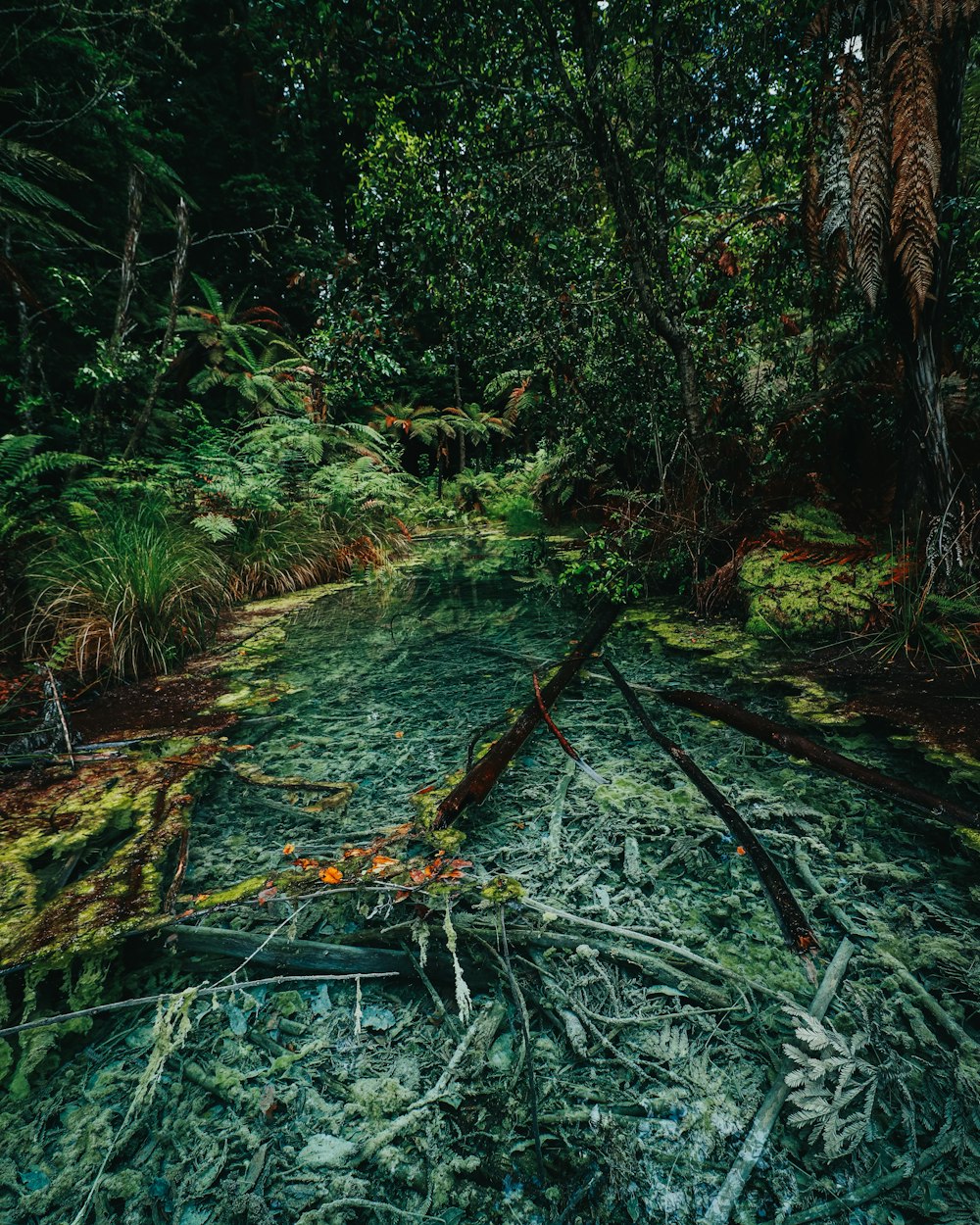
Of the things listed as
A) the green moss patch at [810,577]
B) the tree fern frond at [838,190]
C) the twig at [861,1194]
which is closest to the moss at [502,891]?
the twig at [861,1194]

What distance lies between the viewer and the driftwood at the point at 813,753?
4.93ft

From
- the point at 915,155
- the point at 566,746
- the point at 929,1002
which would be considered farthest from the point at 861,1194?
the point at 915,155

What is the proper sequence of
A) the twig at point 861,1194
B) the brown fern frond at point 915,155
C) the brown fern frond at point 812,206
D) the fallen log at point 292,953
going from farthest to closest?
the brown fern frond at point 812,206 → the brown fern frond at point 915,155 → the fallen log at point 292,953 → the twig at point 861,1194

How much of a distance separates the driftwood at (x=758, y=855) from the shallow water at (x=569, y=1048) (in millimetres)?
34

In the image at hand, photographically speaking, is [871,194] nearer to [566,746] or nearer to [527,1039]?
[566,746]

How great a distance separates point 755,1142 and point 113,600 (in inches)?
129

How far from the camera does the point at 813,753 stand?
5.98ft

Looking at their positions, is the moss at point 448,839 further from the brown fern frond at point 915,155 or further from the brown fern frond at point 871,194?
the brown fern frond at point 915,155

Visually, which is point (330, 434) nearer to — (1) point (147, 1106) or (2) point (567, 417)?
(2) point (567, 417)

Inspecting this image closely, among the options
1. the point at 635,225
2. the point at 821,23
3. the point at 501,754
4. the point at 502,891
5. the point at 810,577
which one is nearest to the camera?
the point at 502,891

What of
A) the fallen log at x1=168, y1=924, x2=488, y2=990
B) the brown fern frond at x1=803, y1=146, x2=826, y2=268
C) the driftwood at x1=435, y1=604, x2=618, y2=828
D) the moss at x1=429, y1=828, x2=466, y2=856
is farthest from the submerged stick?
the brown fern frond at x1=803, y1=146, x2=826, y2=268

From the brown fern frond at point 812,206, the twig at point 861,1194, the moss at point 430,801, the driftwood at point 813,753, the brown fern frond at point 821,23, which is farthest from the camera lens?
the brown fern frond at point 812,206

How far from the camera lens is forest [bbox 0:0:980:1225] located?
3.01ft

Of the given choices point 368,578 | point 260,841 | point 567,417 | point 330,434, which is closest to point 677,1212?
point 260,841
